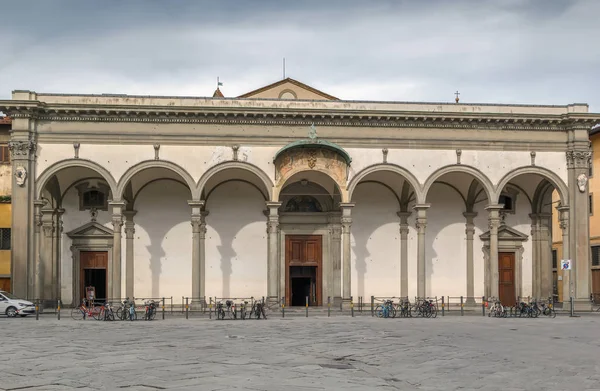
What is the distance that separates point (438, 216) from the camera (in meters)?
37.3

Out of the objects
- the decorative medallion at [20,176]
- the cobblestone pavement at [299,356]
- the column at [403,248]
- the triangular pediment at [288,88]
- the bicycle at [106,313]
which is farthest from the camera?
the triangular pediment at [288,88]

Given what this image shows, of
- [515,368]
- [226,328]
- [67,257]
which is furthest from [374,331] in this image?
[67,257]

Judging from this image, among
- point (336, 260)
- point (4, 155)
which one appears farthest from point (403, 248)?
point (4, 155)

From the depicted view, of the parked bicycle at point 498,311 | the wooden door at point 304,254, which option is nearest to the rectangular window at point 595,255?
the parked bicycle at point 498,311

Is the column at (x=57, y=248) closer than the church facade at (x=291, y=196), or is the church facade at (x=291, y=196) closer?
the church facade at (x=291, y=196)

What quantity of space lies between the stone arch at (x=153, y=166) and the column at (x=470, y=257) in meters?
13.4

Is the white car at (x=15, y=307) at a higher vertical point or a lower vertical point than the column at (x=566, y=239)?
lower

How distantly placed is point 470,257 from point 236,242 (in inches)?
440

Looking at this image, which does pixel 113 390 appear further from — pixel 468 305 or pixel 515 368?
pixel 468 305

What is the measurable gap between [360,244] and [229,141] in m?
8.55

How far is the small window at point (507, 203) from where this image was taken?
124 feet

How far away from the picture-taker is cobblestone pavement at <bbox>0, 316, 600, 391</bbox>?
12.9 meters

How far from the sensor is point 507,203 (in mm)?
37812

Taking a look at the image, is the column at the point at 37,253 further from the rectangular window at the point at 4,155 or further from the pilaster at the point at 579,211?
the pilaster at the point at 579,211
